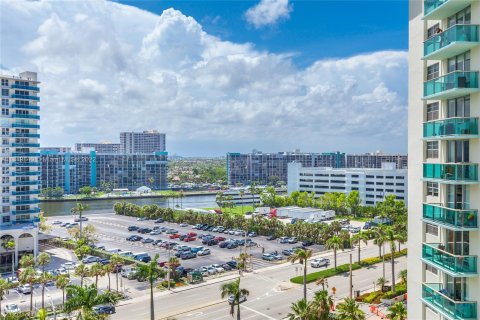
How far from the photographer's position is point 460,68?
1402cm

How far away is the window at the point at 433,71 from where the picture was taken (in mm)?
15383

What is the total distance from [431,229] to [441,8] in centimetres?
771

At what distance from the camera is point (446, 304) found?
13.9 metres

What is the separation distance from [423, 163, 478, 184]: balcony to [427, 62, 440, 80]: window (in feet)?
10.7

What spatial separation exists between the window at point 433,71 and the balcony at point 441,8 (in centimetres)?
167

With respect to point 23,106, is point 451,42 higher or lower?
lower

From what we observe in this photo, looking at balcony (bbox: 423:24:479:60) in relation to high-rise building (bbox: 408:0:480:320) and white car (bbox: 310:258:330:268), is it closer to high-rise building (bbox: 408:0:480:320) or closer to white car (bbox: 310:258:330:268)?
high-rise building (bbox: 408:0:480:320)

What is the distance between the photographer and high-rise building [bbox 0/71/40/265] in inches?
2223

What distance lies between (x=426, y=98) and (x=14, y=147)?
5634 cm

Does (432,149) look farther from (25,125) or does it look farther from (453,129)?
(25,125)

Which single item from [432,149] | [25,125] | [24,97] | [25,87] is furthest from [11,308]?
[432,149]

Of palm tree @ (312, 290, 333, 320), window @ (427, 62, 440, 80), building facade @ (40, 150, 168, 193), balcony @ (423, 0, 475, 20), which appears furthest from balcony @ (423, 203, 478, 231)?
building facade @ (40, 150, 168, 193)

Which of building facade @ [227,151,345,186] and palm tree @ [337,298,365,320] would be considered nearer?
palm tree @ [337,298,365,320]

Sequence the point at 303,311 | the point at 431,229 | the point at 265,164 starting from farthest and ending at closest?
1. the point at 265,164
2. the point at 303,311
3. the point at 431,229
